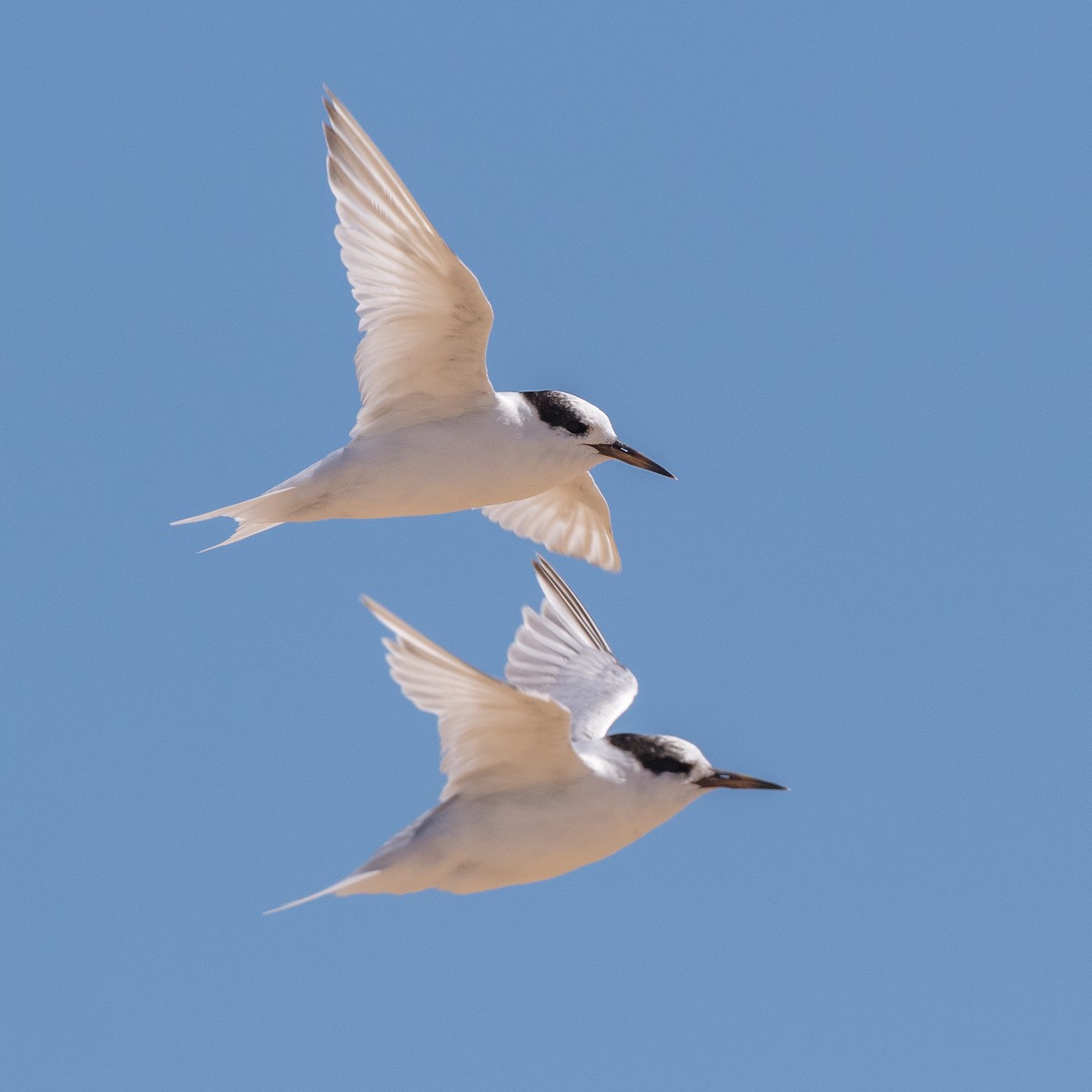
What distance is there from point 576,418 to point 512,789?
6.47 feet

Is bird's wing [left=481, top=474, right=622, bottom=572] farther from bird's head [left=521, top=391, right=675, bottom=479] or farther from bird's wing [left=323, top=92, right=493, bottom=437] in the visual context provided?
bird's wing [left=323, top=92, right=493, bottom=437]

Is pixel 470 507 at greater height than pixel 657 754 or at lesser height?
greater

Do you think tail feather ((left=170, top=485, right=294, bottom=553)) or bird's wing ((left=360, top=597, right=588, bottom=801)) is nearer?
bird's wing ((left=360, top=597, right=588, bottom=801))

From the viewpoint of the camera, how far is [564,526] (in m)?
10.3

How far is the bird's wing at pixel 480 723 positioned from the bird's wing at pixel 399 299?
1.74 metres

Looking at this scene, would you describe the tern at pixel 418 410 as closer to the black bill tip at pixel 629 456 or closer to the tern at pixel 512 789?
the black bill tip at pixel 629 456

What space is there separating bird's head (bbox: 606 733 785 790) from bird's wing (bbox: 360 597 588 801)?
0.29m

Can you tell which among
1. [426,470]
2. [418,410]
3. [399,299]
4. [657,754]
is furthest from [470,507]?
[657,754]

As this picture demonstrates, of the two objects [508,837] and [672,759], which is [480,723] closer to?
[508,837]

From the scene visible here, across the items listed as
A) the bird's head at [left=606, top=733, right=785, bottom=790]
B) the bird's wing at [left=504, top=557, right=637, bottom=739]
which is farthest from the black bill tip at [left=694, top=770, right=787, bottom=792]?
the bird's wing at [left=504, top=557, right=637, bottom=739]

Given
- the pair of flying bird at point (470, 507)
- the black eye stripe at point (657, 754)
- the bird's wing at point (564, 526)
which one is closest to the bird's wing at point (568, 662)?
the pair of flying bird at point (470, 507)

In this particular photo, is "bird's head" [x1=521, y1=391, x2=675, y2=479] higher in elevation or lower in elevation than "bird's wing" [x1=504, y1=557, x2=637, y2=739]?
higher

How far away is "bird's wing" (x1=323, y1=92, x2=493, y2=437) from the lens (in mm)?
7891

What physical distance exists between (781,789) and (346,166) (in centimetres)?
301
